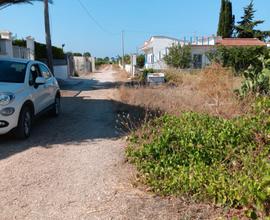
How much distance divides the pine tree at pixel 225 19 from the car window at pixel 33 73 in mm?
45207

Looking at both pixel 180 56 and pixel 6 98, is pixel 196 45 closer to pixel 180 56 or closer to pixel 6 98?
pixel 180 56

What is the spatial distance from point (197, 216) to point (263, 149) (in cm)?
177

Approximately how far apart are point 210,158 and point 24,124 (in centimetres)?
380

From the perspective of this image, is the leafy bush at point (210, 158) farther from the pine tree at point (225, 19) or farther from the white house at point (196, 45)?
the pine tree at point (225, 19)

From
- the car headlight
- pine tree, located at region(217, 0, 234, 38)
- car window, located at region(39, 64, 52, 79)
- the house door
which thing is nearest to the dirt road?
the car headlight

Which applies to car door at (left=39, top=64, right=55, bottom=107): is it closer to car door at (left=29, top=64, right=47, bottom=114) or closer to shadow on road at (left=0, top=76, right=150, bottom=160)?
car door at (left=29, top=64, right=47, bottom=114)

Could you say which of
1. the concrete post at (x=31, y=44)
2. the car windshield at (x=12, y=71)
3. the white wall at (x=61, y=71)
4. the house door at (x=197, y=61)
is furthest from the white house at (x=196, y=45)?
the car windshield at (x=12, y=71)

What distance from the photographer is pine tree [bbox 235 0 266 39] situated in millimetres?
50287

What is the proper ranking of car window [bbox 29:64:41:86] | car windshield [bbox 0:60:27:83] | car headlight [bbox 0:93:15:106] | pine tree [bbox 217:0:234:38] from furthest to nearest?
pine tree [bbox 217:0:234:38] < car window [bbox 29:64:41:86] < car windshield [bbox 0:60:27:83] < car headlight [bbox 0:93:15:106]

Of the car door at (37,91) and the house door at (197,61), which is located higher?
the house door at (197,61)

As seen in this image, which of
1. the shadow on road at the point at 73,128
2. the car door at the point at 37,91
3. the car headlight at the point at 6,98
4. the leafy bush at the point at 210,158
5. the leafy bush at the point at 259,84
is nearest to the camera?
the leafy bush at the point at 210,158

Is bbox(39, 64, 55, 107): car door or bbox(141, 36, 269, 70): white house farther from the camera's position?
bbox(141, 36, 269, 70): white house

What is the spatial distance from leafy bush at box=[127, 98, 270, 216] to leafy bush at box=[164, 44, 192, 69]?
22.6 m

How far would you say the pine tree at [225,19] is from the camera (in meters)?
49.4
